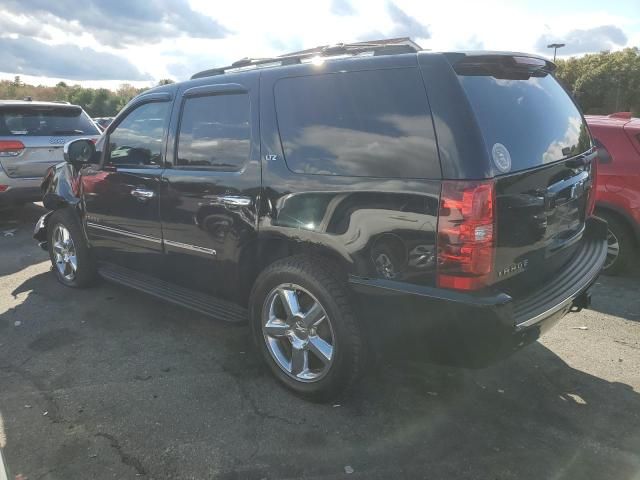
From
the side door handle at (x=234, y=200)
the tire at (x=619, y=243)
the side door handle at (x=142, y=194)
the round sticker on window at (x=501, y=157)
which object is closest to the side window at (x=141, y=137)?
the side door handle at (x=142, y=194)

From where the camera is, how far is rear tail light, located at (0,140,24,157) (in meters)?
7.18

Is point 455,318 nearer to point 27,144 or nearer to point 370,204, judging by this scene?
point 370,204

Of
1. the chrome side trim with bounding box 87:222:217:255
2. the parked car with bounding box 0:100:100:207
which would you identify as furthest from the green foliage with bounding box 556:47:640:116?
the chrome side trim with bounding box 87:222:217:255

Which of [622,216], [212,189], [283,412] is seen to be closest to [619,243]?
[622,216]

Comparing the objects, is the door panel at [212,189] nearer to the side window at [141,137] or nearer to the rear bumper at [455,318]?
the side window at [141,137]

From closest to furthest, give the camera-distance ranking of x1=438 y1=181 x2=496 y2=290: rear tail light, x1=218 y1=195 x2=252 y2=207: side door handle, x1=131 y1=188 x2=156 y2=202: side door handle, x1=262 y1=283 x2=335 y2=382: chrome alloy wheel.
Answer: x1=438 y1=181 x2=496 y2=290: rear tail light < x1=262 y1=283 x2=335 y2=382: chrome alloy wheel < x1=218 y1=195 x2=252 y2=207: side door handle < x1=131 y1=188 x2=156 y2=202: side door handle

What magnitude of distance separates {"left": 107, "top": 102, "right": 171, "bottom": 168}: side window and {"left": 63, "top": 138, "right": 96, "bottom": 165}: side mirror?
9.9 inches

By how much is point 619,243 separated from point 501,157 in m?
3.35

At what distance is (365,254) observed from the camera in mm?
2652

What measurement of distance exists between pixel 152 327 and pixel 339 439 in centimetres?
206

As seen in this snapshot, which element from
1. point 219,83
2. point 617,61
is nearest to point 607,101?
point 617,61

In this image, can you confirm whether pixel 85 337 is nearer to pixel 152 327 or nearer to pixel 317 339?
pixel 152 327

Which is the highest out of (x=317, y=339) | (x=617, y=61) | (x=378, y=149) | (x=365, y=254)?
(x=617, y=61)

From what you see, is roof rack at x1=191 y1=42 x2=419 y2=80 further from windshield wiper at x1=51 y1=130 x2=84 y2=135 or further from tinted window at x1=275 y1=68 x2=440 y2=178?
windshield wiper at x1=51 y1=130 x2=84 y2=135
